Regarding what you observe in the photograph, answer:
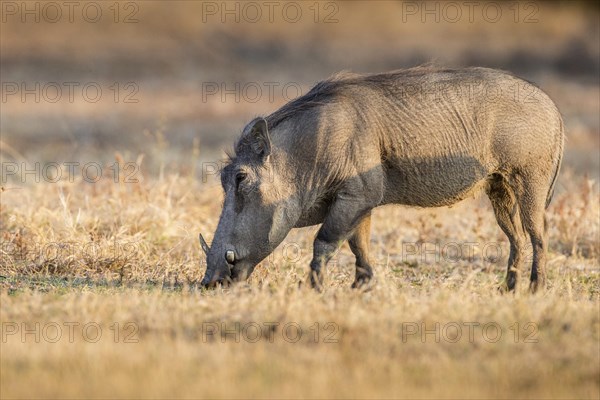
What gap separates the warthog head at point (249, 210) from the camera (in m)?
8.09

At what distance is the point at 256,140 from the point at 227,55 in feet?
85.2

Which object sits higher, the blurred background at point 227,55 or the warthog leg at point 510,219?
the blurred background at point 227,55

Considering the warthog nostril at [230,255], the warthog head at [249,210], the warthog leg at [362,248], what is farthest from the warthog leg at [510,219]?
the warthog nostril at [230,255]

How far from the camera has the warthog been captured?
817 centimetres

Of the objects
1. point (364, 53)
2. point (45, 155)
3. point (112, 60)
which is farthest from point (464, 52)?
point (45, 155)

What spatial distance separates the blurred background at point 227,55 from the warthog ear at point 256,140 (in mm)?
11202

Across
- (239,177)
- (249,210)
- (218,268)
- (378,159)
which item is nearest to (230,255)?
(218,268)

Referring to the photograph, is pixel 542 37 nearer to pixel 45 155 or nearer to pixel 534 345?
pixel 45 155

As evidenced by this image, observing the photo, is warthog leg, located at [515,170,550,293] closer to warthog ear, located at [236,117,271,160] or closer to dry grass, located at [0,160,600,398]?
dry grass, located at [0,160,600,398]

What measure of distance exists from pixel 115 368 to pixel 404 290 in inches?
116

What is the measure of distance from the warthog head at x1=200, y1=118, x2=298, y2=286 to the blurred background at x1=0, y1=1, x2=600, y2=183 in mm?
11234

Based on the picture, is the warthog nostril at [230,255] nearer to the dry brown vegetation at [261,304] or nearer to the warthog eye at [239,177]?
the dry brown vegetation at [261,304]

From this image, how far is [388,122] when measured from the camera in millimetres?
8500

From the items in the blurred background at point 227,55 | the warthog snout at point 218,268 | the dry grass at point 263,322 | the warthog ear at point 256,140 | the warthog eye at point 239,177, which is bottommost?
the dry grass at point 263,322
